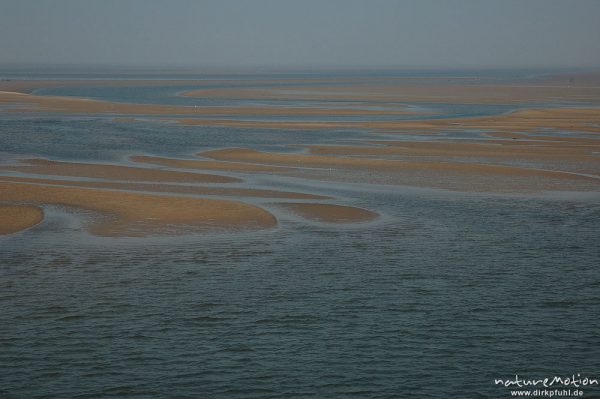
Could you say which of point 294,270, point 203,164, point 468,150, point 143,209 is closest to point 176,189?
point 143,209

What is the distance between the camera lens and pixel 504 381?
1163cm

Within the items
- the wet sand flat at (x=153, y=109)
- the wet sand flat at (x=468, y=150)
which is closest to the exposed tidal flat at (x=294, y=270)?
the wet sand flat at (x=468, y=150)

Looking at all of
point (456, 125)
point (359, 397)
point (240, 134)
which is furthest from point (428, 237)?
point (456, 125)

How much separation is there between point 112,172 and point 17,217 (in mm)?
8080

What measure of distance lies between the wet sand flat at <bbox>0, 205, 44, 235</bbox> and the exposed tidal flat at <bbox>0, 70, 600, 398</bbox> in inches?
4.4

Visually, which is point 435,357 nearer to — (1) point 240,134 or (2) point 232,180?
(2) point 232,180

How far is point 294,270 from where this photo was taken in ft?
56.1

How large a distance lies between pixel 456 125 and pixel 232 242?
31.4 meters

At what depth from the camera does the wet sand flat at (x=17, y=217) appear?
810 inches

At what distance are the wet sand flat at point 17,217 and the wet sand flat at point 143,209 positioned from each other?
2.80 ft

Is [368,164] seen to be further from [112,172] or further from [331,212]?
[331,212]

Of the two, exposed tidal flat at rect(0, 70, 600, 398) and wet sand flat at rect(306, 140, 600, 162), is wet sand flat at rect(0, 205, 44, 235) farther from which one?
wet sand flat at rect(306, 140, 600, 162)

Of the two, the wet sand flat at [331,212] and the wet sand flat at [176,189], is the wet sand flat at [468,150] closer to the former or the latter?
the wet sand flat at [176,189]

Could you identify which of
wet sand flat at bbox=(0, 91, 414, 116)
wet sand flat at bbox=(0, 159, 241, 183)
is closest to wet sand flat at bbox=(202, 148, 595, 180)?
wet sand flat at bbox=(0, 159, 241, 183)
